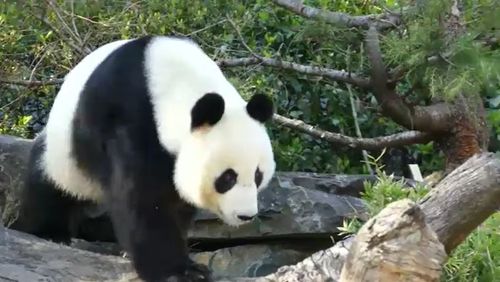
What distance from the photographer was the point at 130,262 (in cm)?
337

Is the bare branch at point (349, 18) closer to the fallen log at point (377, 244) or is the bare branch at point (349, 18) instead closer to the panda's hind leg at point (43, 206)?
the panda's hind leg at point (43, 206)

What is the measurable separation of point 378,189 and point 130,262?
1.03 metres

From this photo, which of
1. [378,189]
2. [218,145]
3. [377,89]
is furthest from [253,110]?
[377,89]

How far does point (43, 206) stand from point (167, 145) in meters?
0.97

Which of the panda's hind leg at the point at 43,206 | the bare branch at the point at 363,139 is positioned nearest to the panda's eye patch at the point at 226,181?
the panda's hind leg at the point at 43,206

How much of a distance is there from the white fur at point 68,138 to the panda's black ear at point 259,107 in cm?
75

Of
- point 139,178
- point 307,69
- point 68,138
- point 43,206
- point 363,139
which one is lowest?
point 363,139

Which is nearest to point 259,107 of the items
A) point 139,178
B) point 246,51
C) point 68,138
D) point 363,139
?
point 139,178

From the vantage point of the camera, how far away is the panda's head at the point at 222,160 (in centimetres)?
303

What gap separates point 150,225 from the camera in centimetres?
320

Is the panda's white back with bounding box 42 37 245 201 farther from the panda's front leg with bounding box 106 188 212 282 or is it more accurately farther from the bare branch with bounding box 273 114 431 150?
the bare branch with bounding box 273 114 431 150

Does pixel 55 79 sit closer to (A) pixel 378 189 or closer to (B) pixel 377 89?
(B) pixel 377 89

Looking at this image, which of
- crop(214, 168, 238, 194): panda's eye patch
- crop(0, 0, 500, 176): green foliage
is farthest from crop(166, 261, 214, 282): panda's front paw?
crop(0, 0, 500, 176): green foliage

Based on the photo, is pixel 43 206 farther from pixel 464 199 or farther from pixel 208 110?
pixel 464 199
